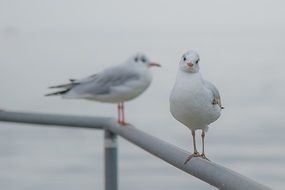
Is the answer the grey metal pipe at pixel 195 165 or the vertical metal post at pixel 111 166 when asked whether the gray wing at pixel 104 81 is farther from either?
the grey metal pipe at pixel 195 165

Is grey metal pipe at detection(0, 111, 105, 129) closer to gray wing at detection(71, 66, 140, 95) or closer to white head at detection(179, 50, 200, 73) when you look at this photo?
gray wing at detection(71, 66, 140, 95)

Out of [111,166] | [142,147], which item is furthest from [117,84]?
[142,147]

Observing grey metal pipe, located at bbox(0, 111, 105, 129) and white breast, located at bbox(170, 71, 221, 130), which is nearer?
white breast, located at bbox(170, 71, 221, 130)

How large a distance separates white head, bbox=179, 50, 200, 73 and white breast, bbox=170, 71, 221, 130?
0.4 inches

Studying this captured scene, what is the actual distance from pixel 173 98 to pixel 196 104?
1.8 inches

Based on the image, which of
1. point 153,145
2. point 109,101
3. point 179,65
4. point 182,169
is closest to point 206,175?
point 182,169

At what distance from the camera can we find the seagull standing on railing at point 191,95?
1392 millimetres

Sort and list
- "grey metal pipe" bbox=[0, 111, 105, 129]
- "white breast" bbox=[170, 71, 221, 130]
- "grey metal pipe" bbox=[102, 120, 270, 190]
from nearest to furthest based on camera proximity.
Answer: "grey metal pipe" bbox=[102, 120, 270, 190], "white breast" bbox=[170, 71, 221, 130], "grey metal pipe" bbox=[0, 111, 105, 129]

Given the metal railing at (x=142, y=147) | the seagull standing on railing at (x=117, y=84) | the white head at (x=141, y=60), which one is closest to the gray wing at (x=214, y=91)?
the metal railing at (x=142, y=147)

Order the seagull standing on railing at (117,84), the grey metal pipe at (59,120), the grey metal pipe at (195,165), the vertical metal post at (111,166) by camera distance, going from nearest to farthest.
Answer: the grey metal pipe at (195,165) < the vertical metal post at (111,166) < the grey metal pipe at (59,120) < the seagull standing on railing at (117,84)

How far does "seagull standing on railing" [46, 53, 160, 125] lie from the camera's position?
309 cm

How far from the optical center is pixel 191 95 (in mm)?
1394

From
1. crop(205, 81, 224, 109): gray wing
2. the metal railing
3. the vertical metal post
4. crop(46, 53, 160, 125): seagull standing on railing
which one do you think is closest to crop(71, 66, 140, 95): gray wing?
crop(46, 53, 160, 125): seagull standing on railing

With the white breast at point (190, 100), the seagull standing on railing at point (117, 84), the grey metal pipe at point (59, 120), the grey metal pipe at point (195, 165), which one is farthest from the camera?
the seagull standing on railing at point (117, 84)
